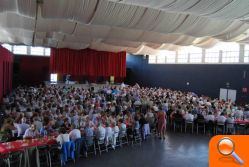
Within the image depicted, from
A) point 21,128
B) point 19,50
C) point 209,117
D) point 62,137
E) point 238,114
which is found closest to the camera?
point 62,137

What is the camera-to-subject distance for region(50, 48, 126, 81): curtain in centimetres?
3228

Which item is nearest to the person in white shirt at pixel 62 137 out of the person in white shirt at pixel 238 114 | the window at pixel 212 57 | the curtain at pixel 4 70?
the curtain at pixel 4 70

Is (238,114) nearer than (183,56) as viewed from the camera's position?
Yes

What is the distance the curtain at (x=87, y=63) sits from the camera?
3228 centimetres

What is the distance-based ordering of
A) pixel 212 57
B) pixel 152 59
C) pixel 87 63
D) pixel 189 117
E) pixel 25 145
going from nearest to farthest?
1. pixel 25 145
2. pixel 189 117
3. pixel 212 57
4. pixel 87 63
5. pixel 152 59

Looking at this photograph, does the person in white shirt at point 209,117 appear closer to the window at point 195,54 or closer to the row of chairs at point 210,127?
the row of chairs at point 210,127

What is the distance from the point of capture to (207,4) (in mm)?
6953

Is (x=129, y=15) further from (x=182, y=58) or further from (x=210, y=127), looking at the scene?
(x=182, y=58)

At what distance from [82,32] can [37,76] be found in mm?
21286

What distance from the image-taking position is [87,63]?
112 ft

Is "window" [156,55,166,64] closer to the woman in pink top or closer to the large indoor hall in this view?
the large indoor hall

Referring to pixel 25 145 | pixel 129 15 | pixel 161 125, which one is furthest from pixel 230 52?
pixel 25 145

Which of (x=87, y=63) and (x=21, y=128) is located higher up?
(x=87, y=63)

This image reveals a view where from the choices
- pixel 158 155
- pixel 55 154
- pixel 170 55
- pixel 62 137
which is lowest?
pixel 158 155
